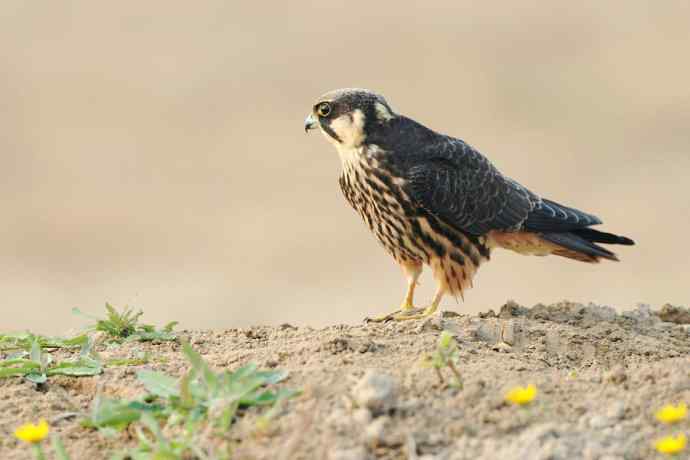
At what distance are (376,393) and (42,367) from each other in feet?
5.73

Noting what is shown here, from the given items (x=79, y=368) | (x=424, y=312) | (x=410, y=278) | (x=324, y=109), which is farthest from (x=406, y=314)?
(x=79, y=368)

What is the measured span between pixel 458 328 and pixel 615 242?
2469mm

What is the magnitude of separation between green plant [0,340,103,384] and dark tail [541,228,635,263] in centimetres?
357

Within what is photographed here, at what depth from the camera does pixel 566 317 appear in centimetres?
583

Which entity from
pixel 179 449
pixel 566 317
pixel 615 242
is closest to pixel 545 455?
pixel 179 449

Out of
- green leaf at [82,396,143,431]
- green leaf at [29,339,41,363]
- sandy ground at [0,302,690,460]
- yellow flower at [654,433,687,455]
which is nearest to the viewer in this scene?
yellow flower at [654,433,687,455]

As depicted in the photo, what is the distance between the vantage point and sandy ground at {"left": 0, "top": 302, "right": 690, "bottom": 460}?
3240 millimetres

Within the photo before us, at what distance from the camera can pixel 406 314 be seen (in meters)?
6.26

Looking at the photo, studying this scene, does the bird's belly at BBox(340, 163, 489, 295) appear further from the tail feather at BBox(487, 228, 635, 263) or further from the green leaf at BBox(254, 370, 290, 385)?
the green leaf at BBox(254, 370, 290, 385)

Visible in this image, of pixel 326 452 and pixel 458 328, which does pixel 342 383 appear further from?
pixel 458 328

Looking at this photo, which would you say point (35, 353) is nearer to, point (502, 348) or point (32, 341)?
point (32, 341)

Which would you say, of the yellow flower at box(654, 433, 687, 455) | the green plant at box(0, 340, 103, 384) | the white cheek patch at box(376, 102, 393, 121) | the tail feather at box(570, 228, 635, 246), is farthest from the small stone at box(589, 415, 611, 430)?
the tail feather at box(570, 228, 635, 246)

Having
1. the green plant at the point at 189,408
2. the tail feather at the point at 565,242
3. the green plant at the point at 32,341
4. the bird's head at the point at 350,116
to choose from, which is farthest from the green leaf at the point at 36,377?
the tail feather at the point at 565,242

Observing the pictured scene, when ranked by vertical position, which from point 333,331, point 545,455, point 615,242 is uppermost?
point 615,242
